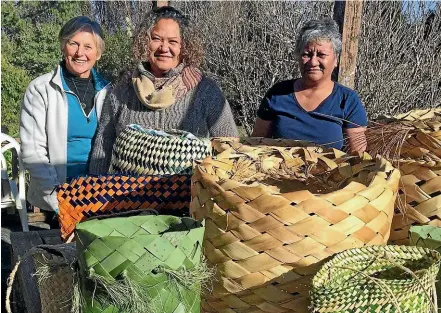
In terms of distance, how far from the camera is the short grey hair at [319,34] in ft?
6.73

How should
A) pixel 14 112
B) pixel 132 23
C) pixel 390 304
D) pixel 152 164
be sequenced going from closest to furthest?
pixel 390 304
pixel 152 164
pixel 14 112
pixel 132 23

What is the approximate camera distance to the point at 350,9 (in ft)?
8.02

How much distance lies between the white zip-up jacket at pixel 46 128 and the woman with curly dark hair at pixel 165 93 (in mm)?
340

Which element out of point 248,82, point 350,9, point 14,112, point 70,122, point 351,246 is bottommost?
point 14,112

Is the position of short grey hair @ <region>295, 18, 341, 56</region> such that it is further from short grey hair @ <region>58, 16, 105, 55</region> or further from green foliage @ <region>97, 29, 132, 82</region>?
green foliage @ <region>97, 29, 132, 82</region>

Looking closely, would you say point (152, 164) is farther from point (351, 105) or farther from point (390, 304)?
point (351, 105)

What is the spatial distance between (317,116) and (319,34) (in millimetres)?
306

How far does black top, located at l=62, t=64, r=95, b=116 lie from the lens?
2.51 meters

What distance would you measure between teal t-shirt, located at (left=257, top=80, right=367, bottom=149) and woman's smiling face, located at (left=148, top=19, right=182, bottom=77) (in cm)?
44

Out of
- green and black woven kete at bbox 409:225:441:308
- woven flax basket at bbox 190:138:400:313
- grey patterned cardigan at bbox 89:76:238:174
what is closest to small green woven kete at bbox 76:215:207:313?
woven flax basket at bbox 190:138:400:313

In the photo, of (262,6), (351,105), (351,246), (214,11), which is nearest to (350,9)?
(351,105)

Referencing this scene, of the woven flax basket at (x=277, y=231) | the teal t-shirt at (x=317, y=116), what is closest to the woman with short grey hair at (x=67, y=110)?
the teal t-shirt at (x=317, y=116)

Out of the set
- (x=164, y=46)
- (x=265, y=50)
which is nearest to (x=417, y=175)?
(x=164, y=46)

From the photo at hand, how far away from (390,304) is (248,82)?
18.7 ft
